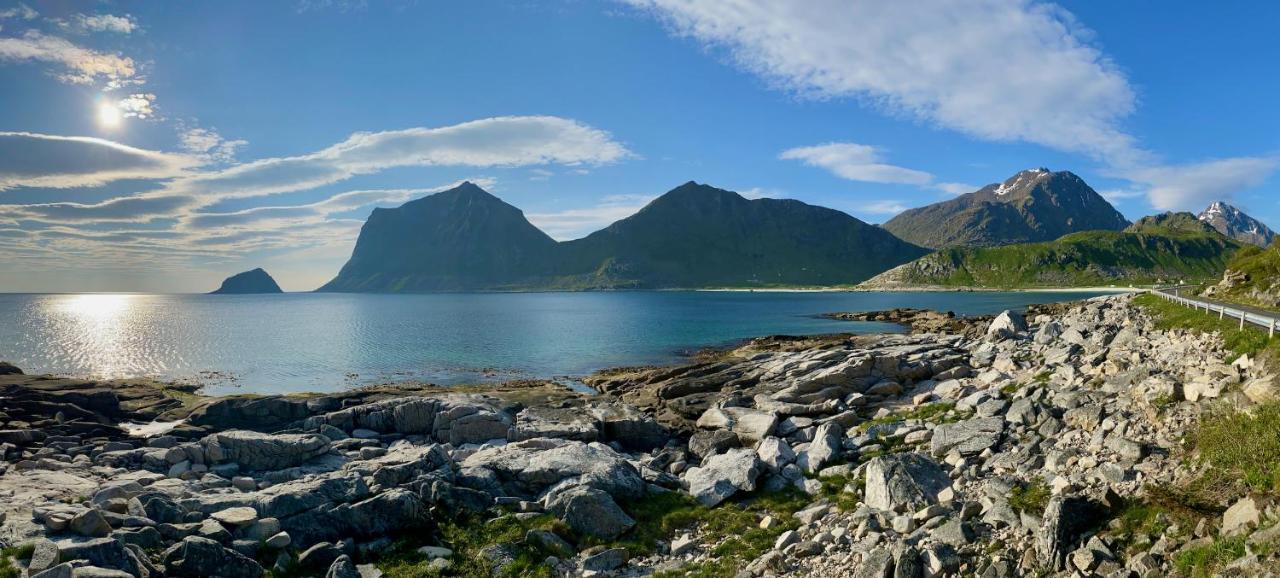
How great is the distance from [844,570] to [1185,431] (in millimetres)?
10624

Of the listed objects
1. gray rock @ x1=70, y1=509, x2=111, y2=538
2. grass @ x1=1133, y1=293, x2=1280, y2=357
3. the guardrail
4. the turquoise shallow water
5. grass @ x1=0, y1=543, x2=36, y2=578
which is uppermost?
the guardrail

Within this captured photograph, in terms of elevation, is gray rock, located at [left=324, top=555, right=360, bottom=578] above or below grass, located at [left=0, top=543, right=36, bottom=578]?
below

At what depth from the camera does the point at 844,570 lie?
15.7 m

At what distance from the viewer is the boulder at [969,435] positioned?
2183cm

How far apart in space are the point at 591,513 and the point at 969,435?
570 inches

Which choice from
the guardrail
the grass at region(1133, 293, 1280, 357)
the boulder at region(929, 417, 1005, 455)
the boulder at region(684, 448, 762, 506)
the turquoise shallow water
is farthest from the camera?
the turquoise shallow water

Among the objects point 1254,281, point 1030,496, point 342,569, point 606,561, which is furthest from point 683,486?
point 1254,281

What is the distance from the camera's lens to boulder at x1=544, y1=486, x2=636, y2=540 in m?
19.7

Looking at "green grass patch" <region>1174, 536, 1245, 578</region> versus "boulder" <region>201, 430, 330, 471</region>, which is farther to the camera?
"boulder" <region>201, 430, 330, 471</region>

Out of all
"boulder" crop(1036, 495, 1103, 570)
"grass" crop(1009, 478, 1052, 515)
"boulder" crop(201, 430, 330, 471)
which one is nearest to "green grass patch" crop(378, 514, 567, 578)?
"boulder" crop(201, 430, 330, 471)

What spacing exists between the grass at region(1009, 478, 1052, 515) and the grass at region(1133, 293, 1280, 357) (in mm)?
8795

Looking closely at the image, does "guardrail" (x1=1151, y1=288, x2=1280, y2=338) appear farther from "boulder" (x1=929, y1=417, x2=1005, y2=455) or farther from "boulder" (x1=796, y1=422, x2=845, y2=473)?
"boulder" (x1=796, y1=422, x2=845, y2=473)

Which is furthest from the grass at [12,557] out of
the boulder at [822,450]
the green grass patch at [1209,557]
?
the green grass patch at [1209,557]

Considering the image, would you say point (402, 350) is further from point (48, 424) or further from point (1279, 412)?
point (1279, 412)
